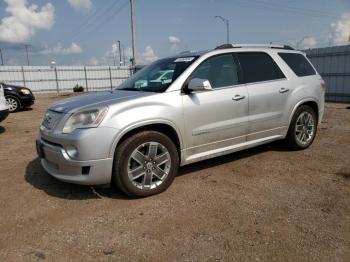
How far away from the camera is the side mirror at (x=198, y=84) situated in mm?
3979

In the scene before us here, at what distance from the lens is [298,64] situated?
5.57 m

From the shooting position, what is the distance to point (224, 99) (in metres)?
4.38

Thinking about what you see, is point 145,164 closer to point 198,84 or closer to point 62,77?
point 198,84

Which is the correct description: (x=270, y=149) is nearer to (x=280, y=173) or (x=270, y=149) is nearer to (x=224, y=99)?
(x=280, y=173)

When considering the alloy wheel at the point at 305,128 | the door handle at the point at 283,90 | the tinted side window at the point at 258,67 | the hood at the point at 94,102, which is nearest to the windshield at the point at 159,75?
the hood at the point at 94,102

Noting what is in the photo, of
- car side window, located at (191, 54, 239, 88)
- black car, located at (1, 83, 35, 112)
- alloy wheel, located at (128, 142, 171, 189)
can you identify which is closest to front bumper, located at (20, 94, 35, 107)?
black car, located at (1, 83, 35, 112)

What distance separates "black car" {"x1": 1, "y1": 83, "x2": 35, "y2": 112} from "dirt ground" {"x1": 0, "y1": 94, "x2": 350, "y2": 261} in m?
8.56

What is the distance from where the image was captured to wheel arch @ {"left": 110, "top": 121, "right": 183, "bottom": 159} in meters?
3.61

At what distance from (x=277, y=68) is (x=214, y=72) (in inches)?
52.9

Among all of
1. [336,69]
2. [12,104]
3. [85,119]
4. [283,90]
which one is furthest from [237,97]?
[336,69]

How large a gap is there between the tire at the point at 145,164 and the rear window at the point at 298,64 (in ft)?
8.93

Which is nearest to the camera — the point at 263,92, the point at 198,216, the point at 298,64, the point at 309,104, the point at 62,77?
the point at 198,216

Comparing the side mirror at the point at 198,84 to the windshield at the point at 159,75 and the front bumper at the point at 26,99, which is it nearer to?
the windshield at the point at 159,75

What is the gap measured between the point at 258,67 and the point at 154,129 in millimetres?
2034
